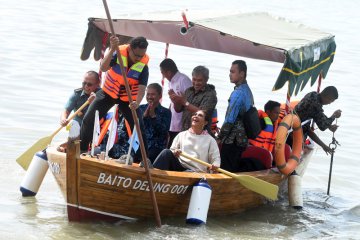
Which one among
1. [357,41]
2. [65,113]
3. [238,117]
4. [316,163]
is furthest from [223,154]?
[357,41]

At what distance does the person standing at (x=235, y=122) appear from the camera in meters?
9.16

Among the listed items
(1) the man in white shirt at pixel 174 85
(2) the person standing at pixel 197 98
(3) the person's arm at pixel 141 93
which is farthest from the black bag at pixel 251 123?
(3) the person's arm at pixel 141 93

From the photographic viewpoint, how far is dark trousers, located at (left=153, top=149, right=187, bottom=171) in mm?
8773

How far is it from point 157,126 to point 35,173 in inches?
56.0

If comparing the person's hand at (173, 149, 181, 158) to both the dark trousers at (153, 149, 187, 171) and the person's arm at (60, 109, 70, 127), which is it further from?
the person's arm at (60, 109, 70, 127)

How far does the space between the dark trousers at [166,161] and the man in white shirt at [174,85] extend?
36.3 inches

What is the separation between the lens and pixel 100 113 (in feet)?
29.0

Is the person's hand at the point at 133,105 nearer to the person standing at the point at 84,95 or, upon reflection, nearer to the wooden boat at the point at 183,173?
the wooden boat at the point at 183,173

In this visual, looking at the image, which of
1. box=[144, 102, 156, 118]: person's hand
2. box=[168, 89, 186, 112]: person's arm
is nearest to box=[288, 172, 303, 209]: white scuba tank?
box=[168, 89, 186, 112]: person's arm

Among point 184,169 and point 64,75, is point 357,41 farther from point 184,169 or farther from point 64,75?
point 184,169

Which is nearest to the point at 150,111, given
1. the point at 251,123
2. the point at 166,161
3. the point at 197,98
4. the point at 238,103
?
the point at 197,98

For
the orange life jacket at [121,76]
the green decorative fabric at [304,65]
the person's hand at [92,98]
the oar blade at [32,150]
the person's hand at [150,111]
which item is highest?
the green decorative fabric at [304,65]

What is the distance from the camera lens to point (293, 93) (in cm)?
917

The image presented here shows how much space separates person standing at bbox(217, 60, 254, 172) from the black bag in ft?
0.13
